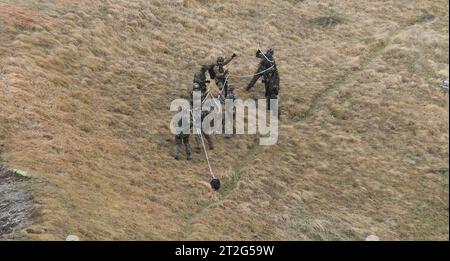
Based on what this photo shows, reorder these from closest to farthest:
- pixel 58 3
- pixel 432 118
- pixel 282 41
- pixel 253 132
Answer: pixel 253 132, pixel 432 118, pixel 58 3, pixel 282 41

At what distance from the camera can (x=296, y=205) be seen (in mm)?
20953

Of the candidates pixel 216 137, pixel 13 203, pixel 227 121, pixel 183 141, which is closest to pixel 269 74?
pixel 227 121

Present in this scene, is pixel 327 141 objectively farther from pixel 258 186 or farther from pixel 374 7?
pixel 374 7

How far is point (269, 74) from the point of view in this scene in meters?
27.0

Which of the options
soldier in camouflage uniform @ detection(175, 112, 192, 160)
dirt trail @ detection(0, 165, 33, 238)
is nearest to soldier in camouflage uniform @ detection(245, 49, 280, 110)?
soldier in camouflage uniform @ detection(175, 112, 192, 160)

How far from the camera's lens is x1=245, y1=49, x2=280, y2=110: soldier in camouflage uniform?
88.2 ft

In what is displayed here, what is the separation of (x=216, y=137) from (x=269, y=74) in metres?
4.90

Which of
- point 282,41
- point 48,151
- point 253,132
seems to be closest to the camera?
point 48,151

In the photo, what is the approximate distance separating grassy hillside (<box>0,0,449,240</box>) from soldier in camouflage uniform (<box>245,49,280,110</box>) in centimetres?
111

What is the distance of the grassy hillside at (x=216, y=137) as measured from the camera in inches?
723

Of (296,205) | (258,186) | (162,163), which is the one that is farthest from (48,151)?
(296,205)

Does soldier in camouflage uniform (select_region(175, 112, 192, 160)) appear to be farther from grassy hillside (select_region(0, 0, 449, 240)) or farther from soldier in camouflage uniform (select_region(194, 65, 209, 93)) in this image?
soldier in camouflage uniform (select_region(194, 65, 209, 93))

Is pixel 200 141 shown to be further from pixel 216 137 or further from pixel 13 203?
pixel 13 203

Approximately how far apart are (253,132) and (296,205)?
5.39m
